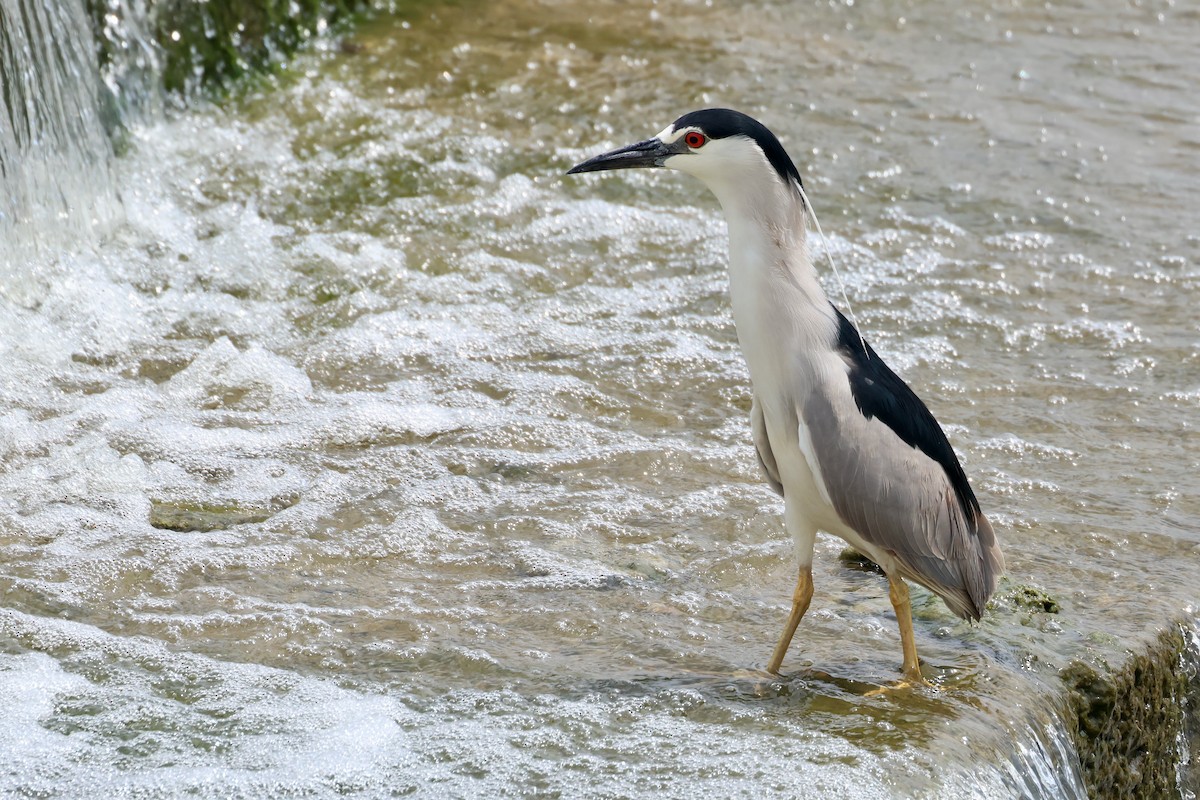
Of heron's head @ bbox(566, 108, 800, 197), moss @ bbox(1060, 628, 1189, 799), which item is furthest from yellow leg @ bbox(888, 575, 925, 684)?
heron's head @ bbox(566, 108, 800, 197)

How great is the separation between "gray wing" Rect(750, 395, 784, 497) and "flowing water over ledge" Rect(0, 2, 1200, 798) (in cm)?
39

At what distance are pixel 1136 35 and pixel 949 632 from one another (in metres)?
6.98

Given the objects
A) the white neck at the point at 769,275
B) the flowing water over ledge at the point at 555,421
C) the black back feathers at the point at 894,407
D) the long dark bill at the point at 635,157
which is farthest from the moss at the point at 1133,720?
the long dark bill at the point at 635,157

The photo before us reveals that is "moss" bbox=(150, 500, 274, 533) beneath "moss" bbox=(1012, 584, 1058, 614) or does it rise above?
above

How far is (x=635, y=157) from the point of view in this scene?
3.78m

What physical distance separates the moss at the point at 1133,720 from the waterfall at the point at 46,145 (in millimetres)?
4492

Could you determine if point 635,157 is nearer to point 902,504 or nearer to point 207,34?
point 902,504

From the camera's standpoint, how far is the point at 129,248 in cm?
632

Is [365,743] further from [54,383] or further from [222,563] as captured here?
[54,383]

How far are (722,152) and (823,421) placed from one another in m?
0.76

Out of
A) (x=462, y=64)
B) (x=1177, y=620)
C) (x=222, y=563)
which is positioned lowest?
(x=1177, y=620)

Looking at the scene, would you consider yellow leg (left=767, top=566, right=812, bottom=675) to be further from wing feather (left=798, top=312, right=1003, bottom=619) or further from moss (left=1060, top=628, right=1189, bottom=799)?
moss (left=1060, top=628, right=1189, bottom=799)

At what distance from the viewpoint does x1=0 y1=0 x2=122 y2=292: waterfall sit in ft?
20.2

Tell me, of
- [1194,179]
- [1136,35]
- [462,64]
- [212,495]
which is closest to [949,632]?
[212,495]
